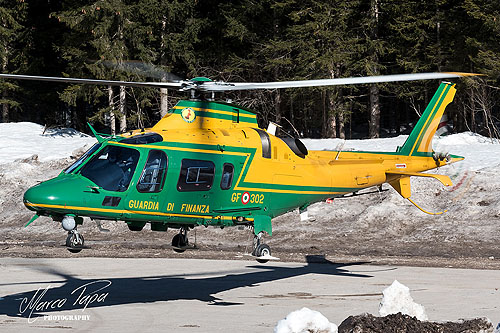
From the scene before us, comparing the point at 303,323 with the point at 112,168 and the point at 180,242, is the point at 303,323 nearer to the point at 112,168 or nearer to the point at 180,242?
the point at 112,168

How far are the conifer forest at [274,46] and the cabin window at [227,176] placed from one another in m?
19.5

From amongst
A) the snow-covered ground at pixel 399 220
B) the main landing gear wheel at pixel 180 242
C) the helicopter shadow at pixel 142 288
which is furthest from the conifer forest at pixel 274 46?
the main landing gear wheel at pixel 180 242

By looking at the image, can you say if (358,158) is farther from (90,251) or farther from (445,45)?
(445,45)

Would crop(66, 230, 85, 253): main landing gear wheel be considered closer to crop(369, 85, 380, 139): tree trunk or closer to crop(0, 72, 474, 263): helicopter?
crop(0, 72, 474, 263): helicopter

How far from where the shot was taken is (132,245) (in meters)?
20.2

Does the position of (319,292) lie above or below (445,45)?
below

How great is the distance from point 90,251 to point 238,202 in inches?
299

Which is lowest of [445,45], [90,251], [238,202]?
[90,251]

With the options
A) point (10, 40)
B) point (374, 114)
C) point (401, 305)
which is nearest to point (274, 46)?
point (374, 114)

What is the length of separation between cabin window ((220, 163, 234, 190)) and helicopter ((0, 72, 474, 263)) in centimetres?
2

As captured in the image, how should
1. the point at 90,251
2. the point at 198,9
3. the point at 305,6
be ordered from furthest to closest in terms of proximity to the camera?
the point at 198,9 < the point at 305,6 < the point at 90,251

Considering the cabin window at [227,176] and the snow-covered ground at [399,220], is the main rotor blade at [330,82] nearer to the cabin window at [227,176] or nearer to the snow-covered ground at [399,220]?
the cabin window at [227,176]

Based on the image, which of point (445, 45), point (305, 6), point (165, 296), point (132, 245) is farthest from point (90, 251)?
point (445, 45)

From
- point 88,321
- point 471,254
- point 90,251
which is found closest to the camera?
point 88,321
